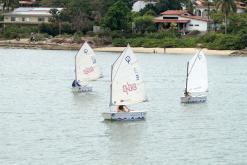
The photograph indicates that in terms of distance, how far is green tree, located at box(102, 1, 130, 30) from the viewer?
430 ft

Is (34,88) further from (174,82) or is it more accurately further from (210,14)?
(210,14)

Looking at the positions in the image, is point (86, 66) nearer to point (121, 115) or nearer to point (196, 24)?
point (121, 115)

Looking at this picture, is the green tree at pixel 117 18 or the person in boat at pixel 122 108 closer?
the person in boat at pixel 122 108

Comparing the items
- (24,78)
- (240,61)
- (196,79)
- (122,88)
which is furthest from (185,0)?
(122,88)

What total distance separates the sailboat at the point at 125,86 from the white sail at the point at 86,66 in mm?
18357

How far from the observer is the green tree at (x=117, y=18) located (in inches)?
5162

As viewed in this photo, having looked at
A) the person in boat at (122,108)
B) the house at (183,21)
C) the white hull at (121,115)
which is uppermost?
the house at (183,21)

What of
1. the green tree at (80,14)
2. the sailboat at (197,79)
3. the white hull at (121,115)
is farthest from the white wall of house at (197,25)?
the white hull at (121,115)

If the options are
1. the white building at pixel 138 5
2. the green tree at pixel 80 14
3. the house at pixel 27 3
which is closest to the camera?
the green tree at pixel 80 14

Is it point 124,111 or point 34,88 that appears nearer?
point 124,111

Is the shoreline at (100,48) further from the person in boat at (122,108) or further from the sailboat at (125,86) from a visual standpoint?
the person in boat at (122,108)

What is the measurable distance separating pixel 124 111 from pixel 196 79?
14710 millimetres

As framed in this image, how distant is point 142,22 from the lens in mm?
136625

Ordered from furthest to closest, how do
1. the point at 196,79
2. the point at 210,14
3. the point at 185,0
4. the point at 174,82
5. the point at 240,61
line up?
the point at 185,0
the point at 210,14
the point at 240,61
the point at 174,82
the point at 196,79
